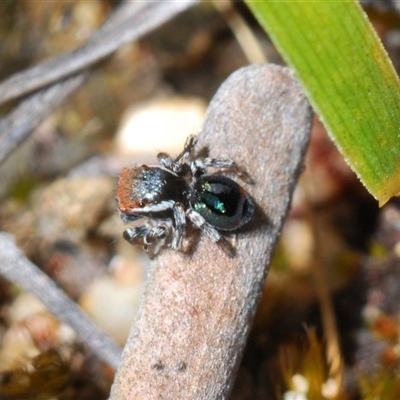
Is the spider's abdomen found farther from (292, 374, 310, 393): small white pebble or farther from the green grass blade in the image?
(292, 374, 310, 393): small white pebble

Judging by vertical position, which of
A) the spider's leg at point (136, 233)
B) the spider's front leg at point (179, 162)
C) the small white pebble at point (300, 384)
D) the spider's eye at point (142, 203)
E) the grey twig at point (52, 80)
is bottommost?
the small white pebble at point (300, 384)

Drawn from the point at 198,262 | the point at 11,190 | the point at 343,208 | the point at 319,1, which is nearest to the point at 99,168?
the point at 11,190

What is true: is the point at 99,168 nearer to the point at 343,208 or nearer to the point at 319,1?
the point at 343,208

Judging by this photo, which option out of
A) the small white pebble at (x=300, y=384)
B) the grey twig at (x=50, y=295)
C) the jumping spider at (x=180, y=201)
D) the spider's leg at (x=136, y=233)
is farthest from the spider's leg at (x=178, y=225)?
the small white pebble at (x=300, y=384)

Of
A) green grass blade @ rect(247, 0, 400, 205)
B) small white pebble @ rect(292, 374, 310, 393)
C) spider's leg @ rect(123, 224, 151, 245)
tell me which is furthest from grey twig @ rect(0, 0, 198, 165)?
small white pebble @ rect(292, 374, 310, 393)

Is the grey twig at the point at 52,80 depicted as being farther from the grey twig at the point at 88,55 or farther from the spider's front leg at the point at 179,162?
the spider's front leg at the point at 179,162

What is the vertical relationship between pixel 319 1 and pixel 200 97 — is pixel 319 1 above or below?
above
